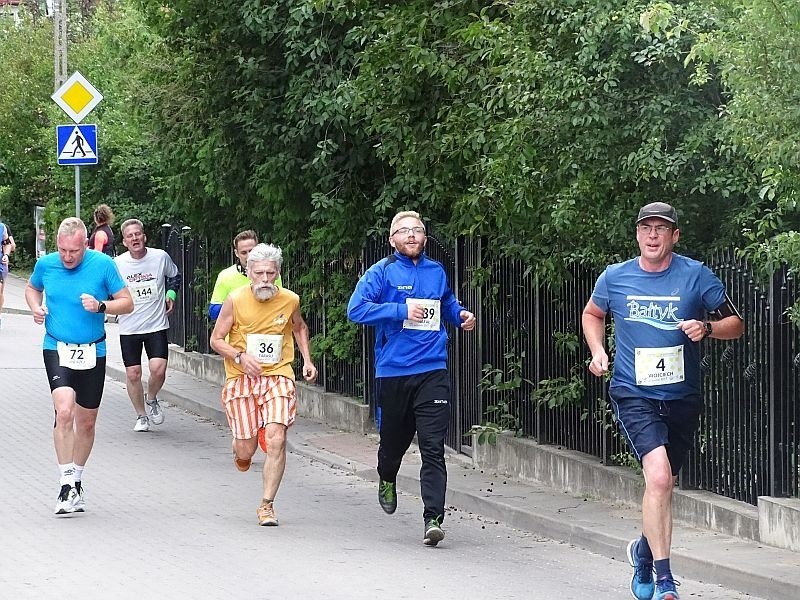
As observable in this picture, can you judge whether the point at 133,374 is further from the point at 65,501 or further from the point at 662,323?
the point at 662,323

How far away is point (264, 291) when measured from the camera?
423 inches

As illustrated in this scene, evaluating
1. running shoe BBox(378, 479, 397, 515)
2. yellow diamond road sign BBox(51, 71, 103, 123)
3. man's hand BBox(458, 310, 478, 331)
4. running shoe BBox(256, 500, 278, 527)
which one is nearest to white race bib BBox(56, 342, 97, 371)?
running shoe BBox(256, 500, 278, 527)

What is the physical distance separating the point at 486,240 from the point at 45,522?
14.4 feet

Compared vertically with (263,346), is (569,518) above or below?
below

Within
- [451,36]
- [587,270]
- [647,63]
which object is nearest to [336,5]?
[451,36]

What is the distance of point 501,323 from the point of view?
507 inches

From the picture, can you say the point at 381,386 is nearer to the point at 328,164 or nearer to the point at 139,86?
the point at 328,164

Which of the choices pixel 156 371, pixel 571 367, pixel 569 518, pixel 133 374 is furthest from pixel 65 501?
pixel 156 371

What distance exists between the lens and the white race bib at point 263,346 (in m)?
10.8

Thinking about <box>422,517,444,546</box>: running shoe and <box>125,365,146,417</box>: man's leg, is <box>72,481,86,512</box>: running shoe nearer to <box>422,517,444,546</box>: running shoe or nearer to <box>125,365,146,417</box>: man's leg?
<box>422,517,444,546</box>: running shoe

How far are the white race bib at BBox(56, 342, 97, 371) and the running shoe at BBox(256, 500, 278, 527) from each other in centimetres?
161

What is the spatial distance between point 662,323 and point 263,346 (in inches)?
139

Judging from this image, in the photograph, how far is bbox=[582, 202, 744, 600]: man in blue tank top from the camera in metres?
8.00

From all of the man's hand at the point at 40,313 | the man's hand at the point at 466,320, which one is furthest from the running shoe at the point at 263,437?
the man's hand at the point at 40,313
